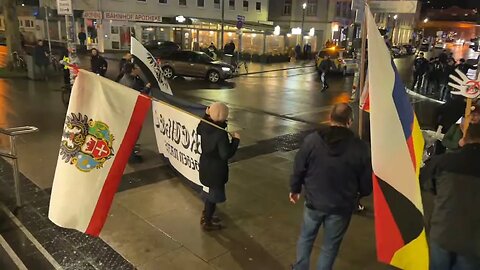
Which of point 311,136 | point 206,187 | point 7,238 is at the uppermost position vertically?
point 311,136

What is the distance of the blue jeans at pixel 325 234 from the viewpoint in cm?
346

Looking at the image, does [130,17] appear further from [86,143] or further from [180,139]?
[86,143]

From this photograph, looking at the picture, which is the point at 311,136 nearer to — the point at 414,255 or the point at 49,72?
the point at 414,255

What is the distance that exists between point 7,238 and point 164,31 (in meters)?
36.0

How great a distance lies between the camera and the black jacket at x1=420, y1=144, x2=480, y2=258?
Answer: 3.00m

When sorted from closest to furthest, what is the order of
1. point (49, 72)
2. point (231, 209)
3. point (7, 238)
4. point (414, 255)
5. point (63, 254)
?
point (414, 255), point (63, 254), point (7, 238), point (231, 209), point (49, 72)

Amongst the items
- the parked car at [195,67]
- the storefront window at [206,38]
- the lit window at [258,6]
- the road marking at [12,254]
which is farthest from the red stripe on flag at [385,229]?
the lit window at [258,6]

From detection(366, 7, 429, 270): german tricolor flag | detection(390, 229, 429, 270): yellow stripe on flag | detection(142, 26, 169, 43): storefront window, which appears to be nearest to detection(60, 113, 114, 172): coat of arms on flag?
detection(366, 7, 429, 270): german tricolor flag

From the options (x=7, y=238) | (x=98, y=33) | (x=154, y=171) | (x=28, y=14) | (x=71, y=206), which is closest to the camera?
(x=71, y=206)

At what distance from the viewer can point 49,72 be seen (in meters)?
18.8

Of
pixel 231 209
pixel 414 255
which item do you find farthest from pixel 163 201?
pixel 414 255

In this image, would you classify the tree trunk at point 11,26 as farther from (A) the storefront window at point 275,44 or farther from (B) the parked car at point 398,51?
(B) the parked car at point 398,51

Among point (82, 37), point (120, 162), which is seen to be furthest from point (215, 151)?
point (82, 37)

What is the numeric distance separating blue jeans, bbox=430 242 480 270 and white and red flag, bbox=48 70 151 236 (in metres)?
2.64
